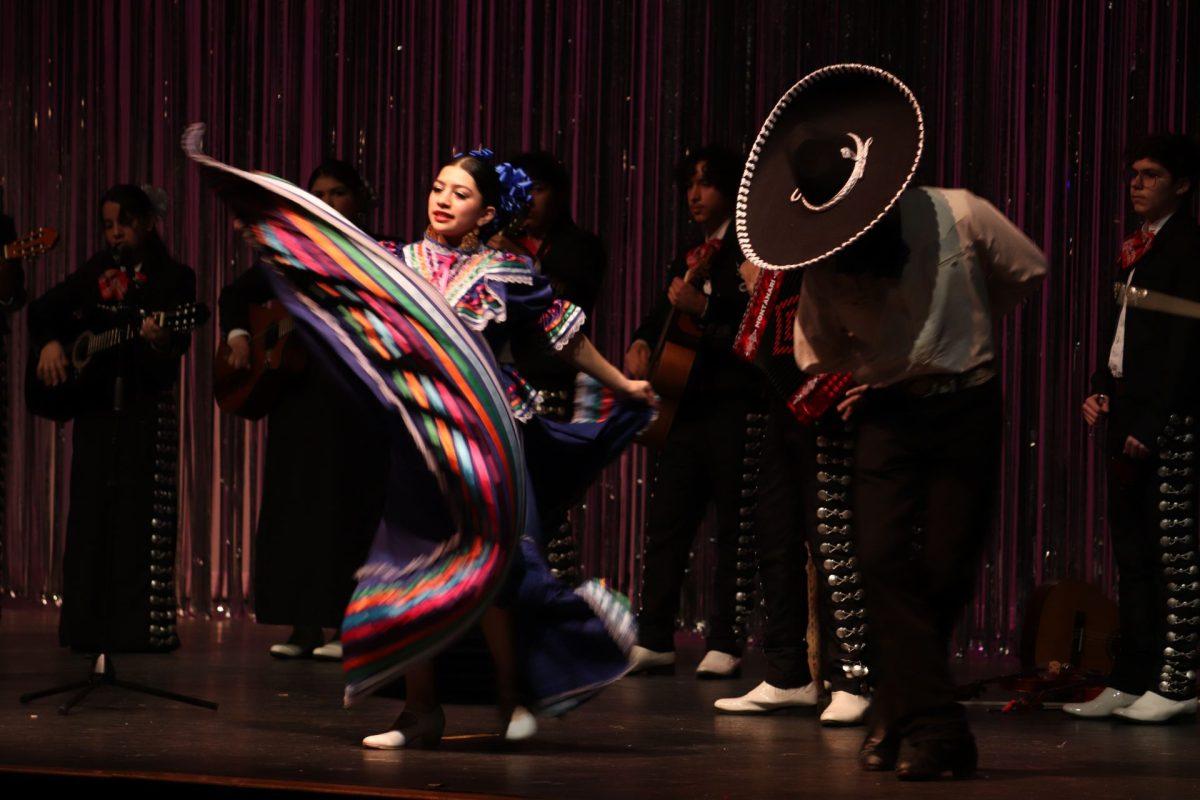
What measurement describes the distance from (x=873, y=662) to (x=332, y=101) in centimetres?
430

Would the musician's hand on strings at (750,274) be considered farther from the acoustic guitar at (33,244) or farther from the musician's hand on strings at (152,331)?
the acoustic guitar at (33,244)

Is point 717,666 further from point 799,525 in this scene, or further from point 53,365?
point 53,365

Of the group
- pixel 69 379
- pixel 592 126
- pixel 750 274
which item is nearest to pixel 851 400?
pixel 750 274

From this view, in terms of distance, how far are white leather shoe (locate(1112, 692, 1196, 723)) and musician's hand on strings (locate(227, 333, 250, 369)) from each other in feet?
9.82

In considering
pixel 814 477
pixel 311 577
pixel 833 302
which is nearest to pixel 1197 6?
pixel 814 477

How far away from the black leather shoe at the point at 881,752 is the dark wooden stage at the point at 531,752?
2.7 inches

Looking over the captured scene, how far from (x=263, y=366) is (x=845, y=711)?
252 cm

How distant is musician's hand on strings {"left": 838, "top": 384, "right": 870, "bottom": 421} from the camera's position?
3846mm

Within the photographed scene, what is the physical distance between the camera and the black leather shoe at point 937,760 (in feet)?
12.2

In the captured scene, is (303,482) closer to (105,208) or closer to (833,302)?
(105,208)

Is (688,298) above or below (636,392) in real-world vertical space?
above

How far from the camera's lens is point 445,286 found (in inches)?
168

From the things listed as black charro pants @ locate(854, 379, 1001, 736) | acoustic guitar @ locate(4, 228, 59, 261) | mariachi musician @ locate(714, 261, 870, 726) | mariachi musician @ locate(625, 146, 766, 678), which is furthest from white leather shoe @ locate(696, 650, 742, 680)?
acoustic guitar @ locate(4, 228, 59, 261)

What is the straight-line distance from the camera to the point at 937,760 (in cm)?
372
